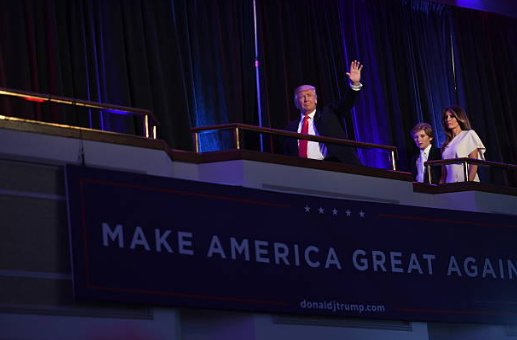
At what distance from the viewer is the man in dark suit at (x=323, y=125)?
8938 millimetres

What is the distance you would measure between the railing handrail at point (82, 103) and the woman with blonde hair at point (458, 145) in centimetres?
274

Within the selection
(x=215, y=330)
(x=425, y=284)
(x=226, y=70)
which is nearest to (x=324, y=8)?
(x=226, y=70)

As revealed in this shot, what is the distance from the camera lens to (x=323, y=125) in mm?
9156

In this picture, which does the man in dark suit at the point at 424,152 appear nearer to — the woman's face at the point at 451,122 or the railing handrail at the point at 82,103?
the woman's face at the point at 451,122

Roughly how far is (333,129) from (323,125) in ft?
0.27

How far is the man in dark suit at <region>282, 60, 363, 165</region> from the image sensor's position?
894 centimetres

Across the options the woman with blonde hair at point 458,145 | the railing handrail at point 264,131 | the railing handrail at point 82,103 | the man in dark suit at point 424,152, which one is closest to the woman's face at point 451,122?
the woman with blonde hair at point 458,145

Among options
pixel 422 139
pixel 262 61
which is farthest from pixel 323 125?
pixel 262 61

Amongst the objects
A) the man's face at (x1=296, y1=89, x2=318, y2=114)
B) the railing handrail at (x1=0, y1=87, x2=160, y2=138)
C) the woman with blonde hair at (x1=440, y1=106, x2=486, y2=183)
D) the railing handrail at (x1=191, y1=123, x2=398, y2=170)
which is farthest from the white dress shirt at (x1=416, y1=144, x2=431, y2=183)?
the railing handrail at (x1=0, y1=87, x2=160, y2=138)

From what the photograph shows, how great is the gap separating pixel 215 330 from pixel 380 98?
4.22 metres

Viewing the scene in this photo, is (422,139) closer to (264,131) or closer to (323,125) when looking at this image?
(323,125)

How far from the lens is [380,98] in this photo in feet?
37.1

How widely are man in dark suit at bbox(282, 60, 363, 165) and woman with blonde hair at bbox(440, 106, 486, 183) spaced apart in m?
0.97

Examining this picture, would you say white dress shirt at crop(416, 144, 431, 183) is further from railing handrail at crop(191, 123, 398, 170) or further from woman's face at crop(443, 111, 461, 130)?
railing handrail at crop(191, 123, 398, 170)
